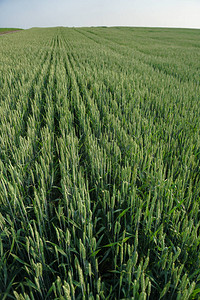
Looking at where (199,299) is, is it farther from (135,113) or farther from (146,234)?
(135,113)

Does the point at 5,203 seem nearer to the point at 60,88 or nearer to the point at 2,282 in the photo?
the point at 2,282

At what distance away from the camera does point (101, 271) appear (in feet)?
3.28

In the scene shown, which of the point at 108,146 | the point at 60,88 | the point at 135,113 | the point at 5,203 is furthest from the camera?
the point at 60,88

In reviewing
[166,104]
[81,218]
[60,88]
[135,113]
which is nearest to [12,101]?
[60,88]

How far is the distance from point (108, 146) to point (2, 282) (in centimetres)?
105

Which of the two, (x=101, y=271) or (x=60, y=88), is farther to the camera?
(x=60, y=88)

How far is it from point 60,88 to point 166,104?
5.78 ft

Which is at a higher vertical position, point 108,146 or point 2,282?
point 108,146

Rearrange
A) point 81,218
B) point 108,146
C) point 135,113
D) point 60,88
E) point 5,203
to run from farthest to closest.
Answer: point 60,88, point 135,113, point 108,146, point 5,203, point 81,218

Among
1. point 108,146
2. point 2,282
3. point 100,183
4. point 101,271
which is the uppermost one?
point 108,146

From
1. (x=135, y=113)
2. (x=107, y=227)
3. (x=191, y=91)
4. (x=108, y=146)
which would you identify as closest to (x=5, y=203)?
(x=107, y=227)

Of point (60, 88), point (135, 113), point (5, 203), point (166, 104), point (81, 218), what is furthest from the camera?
point (60, 88)

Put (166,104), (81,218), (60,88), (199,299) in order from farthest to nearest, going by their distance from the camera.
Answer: (60,88)
(166,104)
(81,218)
(199,299)

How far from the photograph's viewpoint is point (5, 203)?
1.08m
